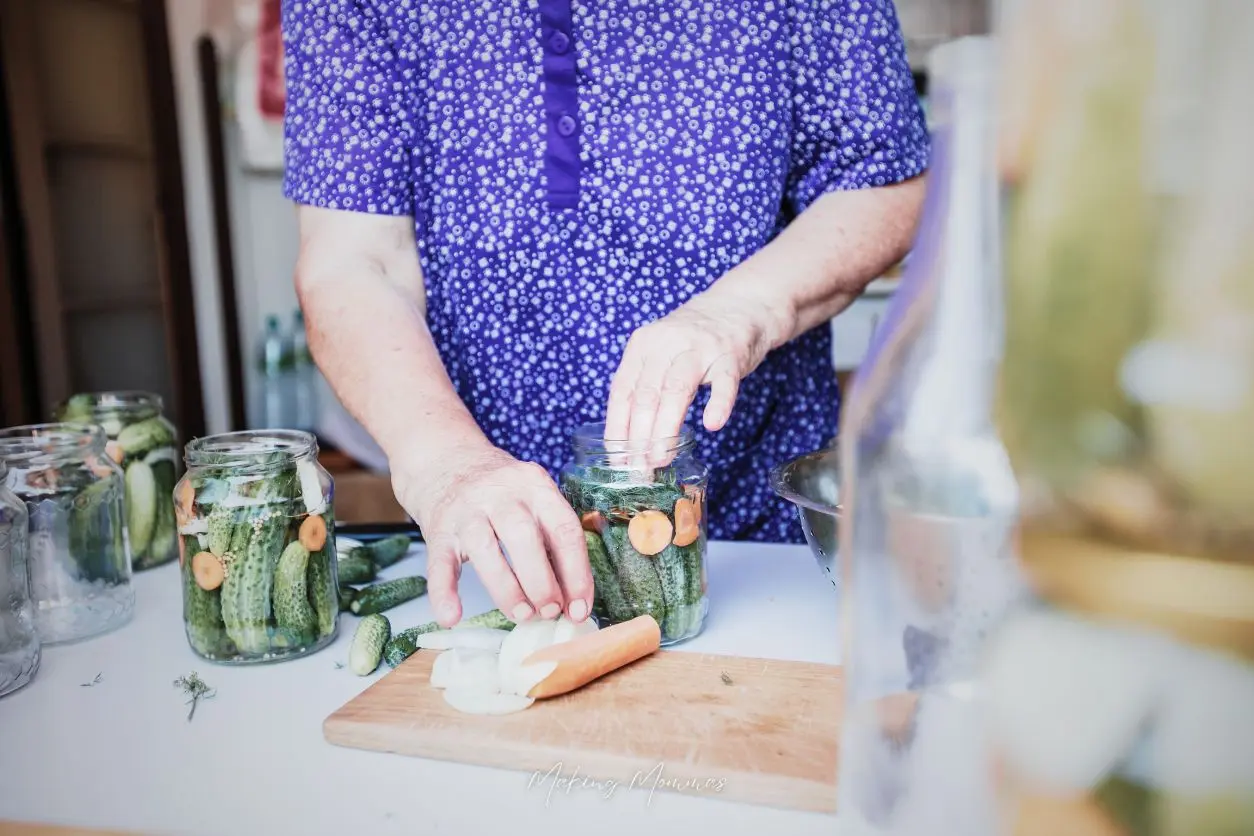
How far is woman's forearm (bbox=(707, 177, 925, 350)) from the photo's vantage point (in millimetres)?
1068

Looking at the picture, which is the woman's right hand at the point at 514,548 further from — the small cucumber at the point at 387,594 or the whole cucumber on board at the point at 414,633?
the small cucumber at the point at 387,594

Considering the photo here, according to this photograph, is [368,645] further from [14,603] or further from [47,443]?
[47,443]

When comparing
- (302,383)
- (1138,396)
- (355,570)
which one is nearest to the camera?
(1138,396)

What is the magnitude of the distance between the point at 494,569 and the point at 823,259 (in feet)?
1.98

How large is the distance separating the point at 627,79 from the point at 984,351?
95 centimetres

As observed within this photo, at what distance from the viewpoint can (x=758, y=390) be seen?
1343mm

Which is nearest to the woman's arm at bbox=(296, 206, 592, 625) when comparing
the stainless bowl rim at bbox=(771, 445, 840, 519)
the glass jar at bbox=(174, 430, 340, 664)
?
the glass jar at bbox=(174, 430, 340, 664)

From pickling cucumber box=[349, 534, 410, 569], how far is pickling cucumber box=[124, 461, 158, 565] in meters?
0.26

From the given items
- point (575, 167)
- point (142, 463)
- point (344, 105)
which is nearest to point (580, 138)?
point (575, 167)

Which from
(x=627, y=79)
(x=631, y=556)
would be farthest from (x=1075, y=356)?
(x=627, y=79)

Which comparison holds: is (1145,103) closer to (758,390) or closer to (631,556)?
(631,556)

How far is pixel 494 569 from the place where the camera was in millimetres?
779

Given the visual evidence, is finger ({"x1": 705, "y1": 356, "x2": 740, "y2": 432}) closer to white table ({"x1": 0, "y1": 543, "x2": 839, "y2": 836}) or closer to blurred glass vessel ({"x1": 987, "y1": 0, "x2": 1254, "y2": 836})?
white table ({"x1": 0, "y1": 543, "x2": 839, "y2": 836})

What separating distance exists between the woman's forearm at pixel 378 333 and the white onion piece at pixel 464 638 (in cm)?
16
